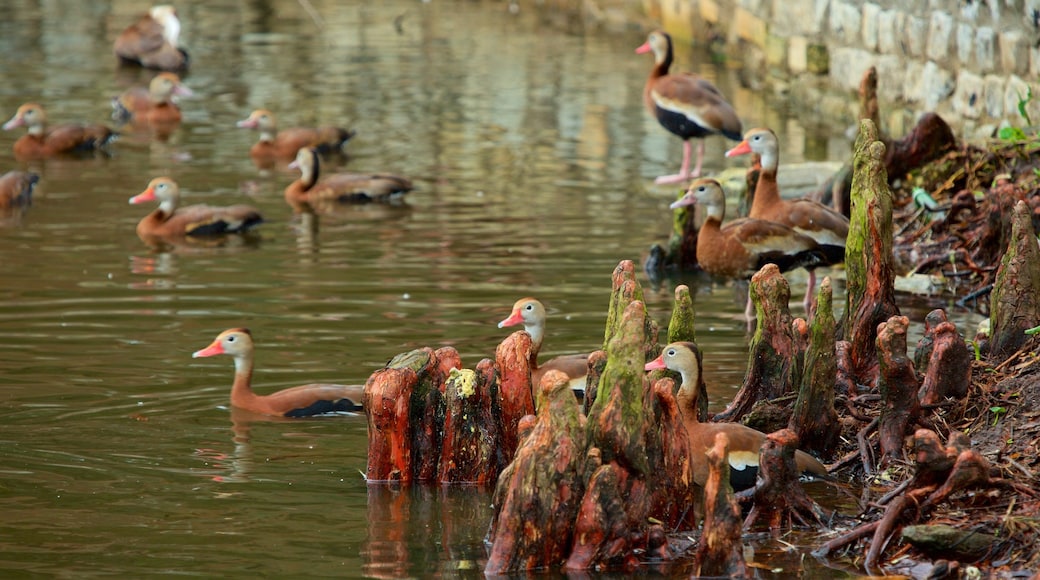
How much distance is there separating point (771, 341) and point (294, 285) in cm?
475

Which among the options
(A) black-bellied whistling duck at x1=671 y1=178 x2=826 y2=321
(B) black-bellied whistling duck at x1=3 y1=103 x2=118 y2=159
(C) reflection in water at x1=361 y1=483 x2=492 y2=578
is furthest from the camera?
(B) black-bellied whistling duck at x1=3 y1=103 x2=118 y2=159

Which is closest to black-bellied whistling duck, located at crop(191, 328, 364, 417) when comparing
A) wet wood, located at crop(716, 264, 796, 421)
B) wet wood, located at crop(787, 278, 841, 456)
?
wet wood, located at crop(716, 264, 796, 421)

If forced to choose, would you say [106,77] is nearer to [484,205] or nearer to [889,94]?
[484,205]

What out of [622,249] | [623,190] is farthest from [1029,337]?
[623,190]

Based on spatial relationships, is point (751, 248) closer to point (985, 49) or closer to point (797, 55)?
point (985, 49)

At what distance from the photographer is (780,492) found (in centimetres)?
608

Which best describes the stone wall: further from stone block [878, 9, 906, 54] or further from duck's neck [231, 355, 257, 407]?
duck's neck [231, 355, 257, 407]

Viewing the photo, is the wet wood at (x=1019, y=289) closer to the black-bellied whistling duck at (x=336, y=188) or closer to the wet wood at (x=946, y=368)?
the wet wood at (x=946, y=368)

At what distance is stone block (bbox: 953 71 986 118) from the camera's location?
544 inches

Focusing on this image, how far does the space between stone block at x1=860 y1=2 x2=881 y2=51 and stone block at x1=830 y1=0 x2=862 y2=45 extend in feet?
0.60

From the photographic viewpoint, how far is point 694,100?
14992 millimetres

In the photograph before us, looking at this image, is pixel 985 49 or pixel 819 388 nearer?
pixel 819 388

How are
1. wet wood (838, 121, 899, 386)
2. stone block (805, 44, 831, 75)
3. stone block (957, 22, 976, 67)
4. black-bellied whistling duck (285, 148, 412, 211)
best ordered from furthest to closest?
stone block (805, 44, 831, 75) → black-bellied whistling duck (285, 148, 412, 211) → stone block (957, 22, 976, 67) → wet wood (838, 121, 899, 386)

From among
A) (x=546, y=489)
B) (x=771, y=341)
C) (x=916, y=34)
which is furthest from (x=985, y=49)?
(x=546, y=489)
